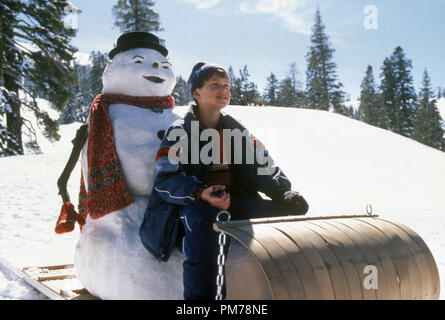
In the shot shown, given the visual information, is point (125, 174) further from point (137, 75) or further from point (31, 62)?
point (31, 62)

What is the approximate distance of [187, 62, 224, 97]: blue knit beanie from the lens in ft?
8.86

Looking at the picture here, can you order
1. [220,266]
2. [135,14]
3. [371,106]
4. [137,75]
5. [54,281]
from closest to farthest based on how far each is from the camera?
[220,266], [137,75], [54,281], [135,14], [371,106]

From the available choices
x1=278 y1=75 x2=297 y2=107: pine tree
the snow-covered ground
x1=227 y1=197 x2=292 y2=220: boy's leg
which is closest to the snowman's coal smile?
x1=227 y1=197 x2=292 y2=220: boy's leg

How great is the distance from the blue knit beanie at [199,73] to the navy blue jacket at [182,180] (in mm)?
231

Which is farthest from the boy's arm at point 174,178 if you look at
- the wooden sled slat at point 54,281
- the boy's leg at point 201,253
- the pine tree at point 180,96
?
the pine tree at point 180,96

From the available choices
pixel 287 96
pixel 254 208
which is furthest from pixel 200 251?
pixel 287 96

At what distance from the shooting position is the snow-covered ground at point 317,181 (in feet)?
17.6

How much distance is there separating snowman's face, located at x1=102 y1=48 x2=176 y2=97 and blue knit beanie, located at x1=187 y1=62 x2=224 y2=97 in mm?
659

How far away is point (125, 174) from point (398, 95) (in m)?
43.3

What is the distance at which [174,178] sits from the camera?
225 cm

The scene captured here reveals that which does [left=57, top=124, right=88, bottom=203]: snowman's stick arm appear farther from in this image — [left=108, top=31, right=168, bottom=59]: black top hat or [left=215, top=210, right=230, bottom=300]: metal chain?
[left=215, top=210, right=230, bottom=300]: metal chain

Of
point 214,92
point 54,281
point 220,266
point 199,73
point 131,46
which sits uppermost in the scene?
point 131,46

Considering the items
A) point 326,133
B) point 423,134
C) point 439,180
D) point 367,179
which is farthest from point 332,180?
point 423,134
